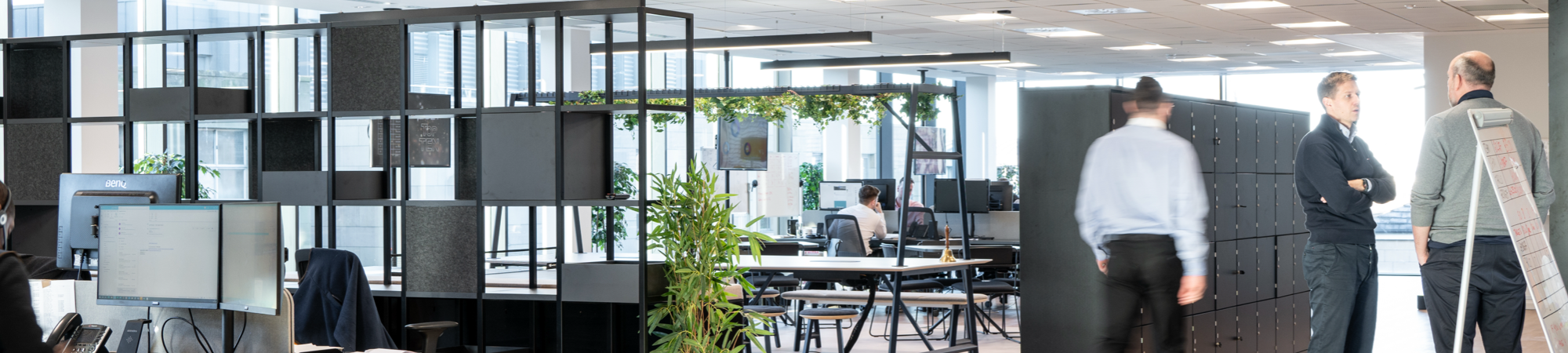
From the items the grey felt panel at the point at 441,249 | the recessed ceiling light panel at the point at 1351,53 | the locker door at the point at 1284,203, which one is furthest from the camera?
the recessed ceiling light panel at the point at 1351,53

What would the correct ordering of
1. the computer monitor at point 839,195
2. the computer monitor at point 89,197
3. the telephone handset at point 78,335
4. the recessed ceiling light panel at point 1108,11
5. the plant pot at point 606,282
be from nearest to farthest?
the telephone handset at point 78,335, the computer monitor at point 89,197, the plant pot at point 606,282, the recessed ceiling light panel at point 1108,11, the computer monitor at point 839,195

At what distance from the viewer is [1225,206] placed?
18.8 feet

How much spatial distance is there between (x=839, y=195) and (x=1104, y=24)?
311 cm

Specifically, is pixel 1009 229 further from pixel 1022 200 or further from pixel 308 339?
pixel 308 339

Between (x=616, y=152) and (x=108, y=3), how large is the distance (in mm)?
5419

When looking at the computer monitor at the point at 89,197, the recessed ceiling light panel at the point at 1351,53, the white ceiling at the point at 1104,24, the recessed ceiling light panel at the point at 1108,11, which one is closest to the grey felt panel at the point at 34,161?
the computer monitor at the point at 89,197

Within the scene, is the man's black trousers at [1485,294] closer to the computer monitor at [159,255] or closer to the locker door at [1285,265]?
the locker door at [1285,265]

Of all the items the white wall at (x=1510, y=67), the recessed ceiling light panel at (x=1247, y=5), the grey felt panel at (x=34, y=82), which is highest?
the recessed ceiling light panel at (x=1247, y=5)

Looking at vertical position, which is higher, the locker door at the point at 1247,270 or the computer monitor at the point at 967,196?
the computer monitor at the point at 967,196

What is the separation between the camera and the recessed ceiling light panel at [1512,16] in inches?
394

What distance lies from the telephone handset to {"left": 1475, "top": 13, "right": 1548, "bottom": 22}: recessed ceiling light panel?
10545 millimetres

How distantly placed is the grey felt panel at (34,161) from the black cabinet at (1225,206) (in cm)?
537

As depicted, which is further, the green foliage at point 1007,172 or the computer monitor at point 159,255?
the green foliage at point 1007,172

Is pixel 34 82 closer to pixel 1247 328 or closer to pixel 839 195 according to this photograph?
pixel 1247 328
